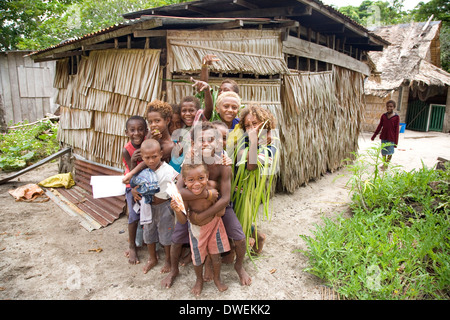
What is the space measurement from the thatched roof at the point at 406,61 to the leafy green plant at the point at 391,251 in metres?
10.1

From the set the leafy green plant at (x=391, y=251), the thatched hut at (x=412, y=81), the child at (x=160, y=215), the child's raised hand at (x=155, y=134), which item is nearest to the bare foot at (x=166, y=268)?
the child at (x=160, y=215)

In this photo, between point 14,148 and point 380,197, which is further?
point 14,148

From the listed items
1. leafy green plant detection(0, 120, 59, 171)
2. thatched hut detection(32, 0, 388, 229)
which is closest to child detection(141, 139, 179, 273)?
thatched hut detection(32, 0, 388, 229)

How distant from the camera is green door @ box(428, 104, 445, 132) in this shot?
14.8 m

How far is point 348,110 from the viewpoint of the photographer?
7.59 m

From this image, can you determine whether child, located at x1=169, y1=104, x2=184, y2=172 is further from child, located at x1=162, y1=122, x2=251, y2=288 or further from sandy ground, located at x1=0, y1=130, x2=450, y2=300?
sandy ground, located at x1=0, y1=130, x2=450, y2=300

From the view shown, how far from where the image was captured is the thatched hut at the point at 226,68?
4.04 meters

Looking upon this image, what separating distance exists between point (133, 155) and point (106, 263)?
49.2 inches

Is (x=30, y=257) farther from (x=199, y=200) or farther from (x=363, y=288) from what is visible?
(x=363, y=288)

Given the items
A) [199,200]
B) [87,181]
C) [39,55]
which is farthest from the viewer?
[39,55]

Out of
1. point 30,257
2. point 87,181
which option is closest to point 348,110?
point 87,181

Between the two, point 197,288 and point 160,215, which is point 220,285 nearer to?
point 197,288

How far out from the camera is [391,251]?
3.14 metres

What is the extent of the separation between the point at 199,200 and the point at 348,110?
624cm
